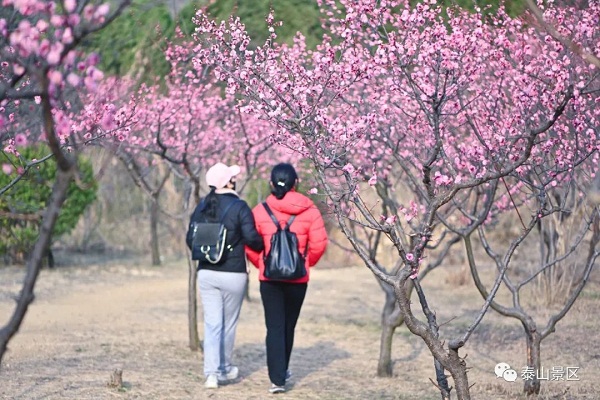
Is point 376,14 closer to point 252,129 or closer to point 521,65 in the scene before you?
point 521,65

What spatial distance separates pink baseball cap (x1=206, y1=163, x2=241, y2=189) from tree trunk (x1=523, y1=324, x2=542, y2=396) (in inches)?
93.9

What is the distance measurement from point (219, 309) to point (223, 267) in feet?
1.13

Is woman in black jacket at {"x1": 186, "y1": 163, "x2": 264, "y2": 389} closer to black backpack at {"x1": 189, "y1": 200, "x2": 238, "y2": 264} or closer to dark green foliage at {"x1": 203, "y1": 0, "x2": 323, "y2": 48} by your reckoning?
black backpack at {"x1": 189, "y1": 200, "x2": 238, "y2": 264}

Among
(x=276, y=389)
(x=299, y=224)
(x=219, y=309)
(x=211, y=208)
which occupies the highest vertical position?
(x=211, y=208)

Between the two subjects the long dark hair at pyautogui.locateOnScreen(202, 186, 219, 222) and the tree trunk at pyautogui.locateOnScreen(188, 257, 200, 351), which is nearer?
the long dark hair at pyautogui.locateOnScreen(202, 186, 219, 222)

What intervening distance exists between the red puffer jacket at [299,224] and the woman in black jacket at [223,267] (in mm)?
108

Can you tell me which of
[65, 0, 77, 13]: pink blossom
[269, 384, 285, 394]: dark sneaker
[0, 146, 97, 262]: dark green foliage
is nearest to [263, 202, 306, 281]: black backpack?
[269, 384, 285, 394]: dark sneaker

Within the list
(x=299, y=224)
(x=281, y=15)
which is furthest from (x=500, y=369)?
(x=281, y=15)

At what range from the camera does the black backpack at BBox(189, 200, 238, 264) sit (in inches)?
288

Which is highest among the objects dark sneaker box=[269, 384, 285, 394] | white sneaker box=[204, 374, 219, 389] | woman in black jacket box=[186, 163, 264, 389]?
woman in black jacket box=[186, 163, 264, 389]

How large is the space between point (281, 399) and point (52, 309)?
17.8ft

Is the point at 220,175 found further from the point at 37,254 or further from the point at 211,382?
the point at 37,254

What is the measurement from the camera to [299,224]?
7.32 metres

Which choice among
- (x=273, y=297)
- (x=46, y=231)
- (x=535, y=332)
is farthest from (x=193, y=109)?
Result: (x=46, y=231)
